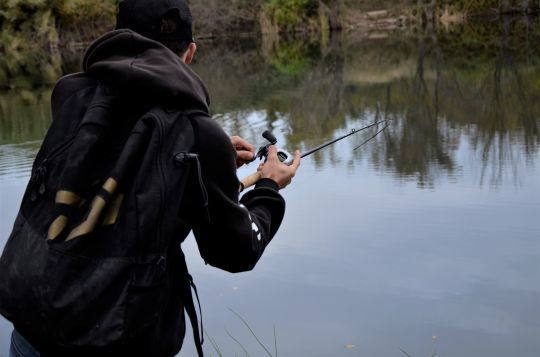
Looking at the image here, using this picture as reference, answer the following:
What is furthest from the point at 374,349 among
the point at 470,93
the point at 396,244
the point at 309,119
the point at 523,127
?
the point at 470,93

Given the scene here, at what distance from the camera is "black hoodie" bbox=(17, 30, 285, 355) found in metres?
1.42

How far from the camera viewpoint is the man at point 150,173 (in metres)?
1.39

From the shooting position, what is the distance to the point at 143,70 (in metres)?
1.43

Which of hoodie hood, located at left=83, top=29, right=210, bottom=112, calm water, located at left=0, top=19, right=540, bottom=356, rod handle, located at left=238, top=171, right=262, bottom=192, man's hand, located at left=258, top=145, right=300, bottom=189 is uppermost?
hoodie hood, located at left=83, top=29, right=210, bottom=112

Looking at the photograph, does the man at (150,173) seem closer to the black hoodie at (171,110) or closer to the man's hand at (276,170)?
the black hoodie at (171,110)

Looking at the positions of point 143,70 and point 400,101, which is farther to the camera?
point 400,101

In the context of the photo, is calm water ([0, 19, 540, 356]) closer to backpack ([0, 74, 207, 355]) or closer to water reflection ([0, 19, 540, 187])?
water reflection ([0, 19, 540, 187])

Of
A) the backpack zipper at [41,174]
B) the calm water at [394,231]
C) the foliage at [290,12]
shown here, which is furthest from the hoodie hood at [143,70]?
the foliage at [290,12]

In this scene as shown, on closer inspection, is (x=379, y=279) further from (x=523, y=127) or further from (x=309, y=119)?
(x=309, y=119)

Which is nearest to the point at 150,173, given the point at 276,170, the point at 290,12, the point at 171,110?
the point at 171,110

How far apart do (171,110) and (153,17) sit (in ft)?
0.85

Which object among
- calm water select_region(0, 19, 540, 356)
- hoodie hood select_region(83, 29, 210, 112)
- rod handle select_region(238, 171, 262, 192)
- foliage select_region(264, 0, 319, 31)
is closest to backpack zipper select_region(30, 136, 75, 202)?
hoodie hood select_region(83, 29, 210, 112)

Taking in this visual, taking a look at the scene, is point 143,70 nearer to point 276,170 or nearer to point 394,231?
point 276,170

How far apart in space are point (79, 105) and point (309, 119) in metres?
8.72
